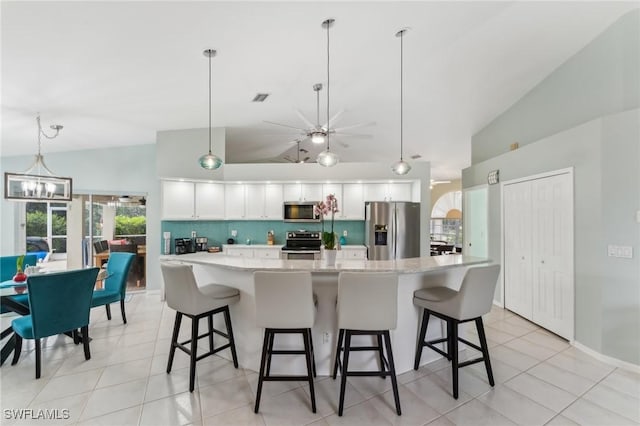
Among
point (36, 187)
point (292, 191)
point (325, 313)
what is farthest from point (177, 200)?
point (325, 313)

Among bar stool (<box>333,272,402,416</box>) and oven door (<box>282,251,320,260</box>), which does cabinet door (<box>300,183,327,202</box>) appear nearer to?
oven door (<box>282,251,320,260</box>)

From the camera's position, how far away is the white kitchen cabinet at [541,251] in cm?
339

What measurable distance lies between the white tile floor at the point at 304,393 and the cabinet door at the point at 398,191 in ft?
9.83

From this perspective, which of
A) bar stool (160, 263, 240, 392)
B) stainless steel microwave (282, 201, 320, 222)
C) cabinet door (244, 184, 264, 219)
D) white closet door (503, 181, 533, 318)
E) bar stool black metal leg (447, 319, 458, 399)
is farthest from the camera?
cabinet door (244, 184, 264, 219)

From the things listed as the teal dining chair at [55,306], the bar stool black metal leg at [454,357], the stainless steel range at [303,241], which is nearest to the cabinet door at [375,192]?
the stainless steel range at [303,241]

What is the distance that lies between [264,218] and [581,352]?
16.1 feet

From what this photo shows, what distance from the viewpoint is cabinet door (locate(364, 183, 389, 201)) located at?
554cm

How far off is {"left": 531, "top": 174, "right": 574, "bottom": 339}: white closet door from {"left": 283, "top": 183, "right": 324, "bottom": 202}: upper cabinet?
3448 millimetres

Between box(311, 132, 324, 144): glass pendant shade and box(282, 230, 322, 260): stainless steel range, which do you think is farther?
box(282, 230, 322, 260): stainless steel range

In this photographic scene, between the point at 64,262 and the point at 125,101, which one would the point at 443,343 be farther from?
the point at 64,262

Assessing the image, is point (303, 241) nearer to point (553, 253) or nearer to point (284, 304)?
point (284, 304)

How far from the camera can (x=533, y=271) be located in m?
3.95

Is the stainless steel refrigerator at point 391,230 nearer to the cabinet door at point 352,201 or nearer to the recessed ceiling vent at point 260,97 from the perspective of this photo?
the cabinet door at point 352,201

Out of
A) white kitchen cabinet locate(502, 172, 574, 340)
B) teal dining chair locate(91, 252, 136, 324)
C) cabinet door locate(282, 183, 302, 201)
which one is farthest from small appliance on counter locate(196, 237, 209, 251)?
white kitchen cabinet locate(502, 172, 574, 340)
